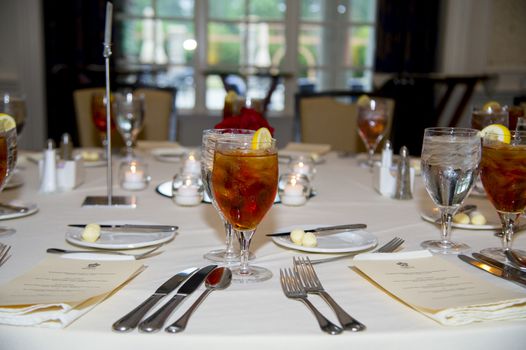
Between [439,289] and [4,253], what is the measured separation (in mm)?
689

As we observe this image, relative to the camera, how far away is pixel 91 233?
3.43ft

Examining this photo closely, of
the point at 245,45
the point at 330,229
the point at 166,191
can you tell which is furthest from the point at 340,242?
the point at 245,45

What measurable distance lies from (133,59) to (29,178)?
3.67 metres

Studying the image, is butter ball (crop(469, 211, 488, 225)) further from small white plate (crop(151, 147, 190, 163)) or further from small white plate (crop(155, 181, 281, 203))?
small white plate (crop(151, 147, 190, 163))

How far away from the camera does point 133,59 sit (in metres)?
5.19

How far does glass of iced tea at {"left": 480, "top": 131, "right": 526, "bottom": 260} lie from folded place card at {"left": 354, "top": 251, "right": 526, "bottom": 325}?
181 mm

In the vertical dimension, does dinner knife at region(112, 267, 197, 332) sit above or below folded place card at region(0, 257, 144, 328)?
below

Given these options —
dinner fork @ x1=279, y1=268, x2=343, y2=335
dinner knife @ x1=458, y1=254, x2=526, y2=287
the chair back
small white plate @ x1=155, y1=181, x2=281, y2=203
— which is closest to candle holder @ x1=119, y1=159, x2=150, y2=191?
small white plate @ x1=155, y1=181, x2=281, y2=203

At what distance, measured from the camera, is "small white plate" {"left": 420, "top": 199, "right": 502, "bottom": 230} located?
48.4 inches

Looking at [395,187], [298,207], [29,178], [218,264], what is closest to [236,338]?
[218,264]

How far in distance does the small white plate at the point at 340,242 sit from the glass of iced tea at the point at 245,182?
5.5 inches

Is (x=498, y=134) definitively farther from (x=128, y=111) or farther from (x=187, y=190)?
(x=128, y=111)

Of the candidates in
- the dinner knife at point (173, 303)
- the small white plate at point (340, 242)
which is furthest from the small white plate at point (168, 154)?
the dinner knife at point (173, 303)

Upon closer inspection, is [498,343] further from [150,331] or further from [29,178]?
[29,178]
